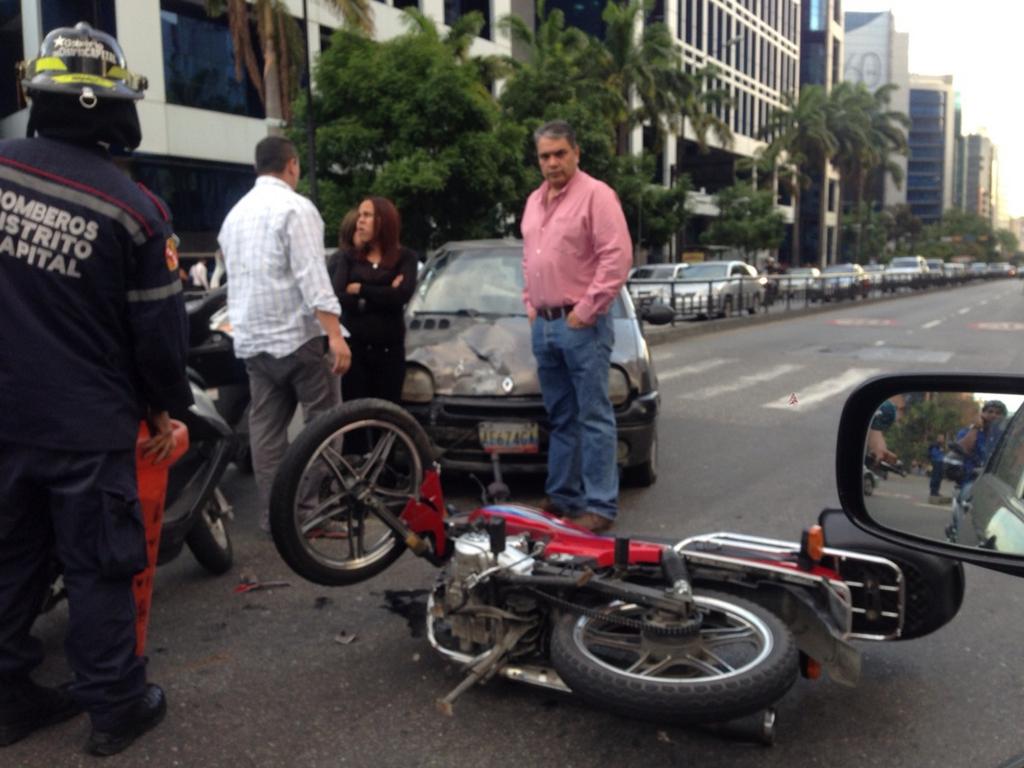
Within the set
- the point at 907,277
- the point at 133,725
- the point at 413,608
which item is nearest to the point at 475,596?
the point at 413,608

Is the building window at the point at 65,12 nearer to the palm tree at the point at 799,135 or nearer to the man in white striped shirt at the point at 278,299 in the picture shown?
the man in white striped shirt at the point at 278,299

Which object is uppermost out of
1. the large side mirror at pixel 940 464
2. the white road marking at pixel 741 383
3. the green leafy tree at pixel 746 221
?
the green leafy tree at pixel 746 221

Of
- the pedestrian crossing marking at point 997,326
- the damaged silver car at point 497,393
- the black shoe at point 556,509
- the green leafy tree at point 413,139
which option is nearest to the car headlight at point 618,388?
the damaged silver car at point 497,393

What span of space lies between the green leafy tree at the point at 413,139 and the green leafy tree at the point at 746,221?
1212 inches

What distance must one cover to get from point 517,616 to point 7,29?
26.9 m

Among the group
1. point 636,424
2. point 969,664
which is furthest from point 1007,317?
point 969,664

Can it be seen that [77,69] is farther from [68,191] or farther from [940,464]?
[940,464]

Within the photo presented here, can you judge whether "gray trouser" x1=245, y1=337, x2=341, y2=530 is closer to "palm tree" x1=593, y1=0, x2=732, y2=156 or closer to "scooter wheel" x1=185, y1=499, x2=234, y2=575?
"scooter wheel" x1=185, y1=499, x2=234, y2=575

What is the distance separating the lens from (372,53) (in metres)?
18.6

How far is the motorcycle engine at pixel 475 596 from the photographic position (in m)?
2.89

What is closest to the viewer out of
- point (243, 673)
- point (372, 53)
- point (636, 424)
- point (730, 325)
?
point (243, 673)

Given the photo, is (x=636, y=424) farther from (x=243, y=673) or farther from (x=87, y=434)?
A: (x=87, y=434)

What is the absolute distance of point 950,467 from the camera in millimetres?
1522

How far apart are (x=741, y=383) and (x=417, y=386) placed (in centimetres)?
631
